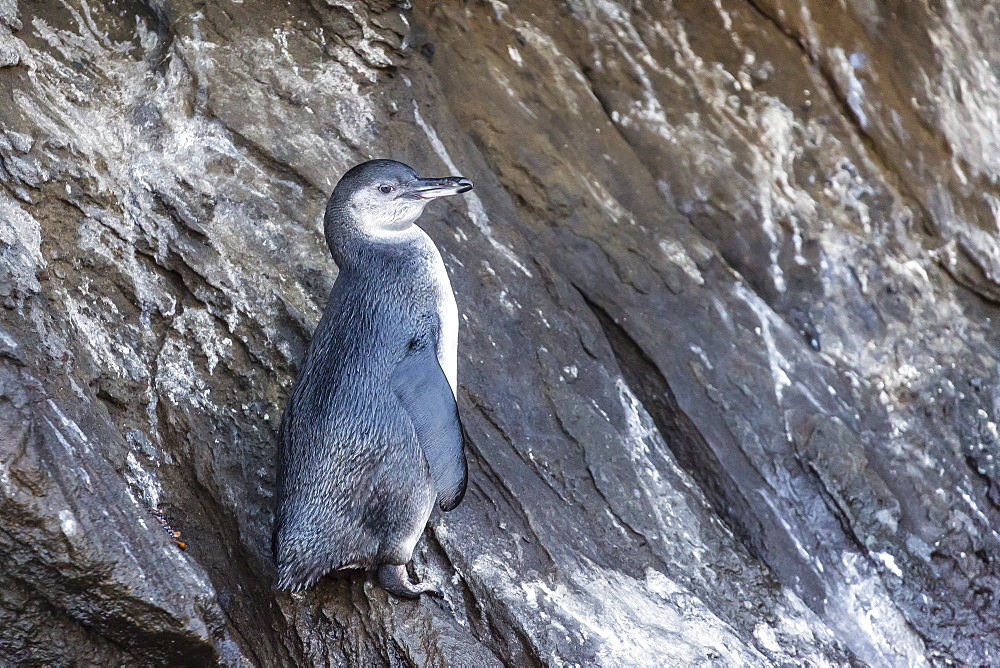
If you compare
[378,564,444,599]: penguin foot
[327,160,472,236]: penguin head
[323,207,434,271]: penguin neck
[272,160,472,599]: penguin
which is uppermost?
[327,160,472,236]: penguin head

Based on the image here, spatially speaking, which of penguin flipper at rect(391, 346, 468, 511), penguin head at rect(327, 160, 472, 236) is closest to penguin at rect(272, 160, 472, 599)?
penguin flipper at rect(391, 346, 468, 511)

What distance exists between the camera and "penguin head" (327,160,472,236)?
320 cm

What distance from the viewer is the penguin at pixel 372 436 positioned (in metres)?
2.79

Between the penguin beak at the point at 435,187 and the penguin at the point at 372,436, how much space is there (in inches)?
9.6

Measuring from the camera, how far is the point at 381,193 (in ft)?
10.5

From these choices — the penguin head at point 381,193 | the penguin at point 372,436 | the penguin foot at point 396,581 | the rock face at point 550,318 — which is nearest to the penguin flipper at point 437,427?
the penguin at point 372,436

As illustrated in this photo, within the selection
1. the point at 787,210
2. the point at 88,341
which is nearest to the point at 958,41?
the point at 787,210

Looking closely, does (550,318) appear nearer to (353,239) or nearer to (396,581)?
(353,239)

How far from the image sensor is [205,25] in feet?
13.3

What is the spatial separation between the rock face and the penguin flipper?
415 millimetres

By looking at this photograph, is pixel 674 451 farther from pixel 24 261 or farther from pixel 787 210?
pixel 24 261

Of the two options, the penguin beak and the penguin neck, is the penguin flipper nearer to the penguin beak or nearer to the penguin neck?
the penguin neck

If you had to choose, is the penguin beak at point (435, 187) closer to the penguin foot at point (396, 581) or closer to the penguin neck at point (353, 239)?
the penguin neck at point (353, 239)

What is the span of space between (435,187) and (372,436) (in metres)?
0.85
